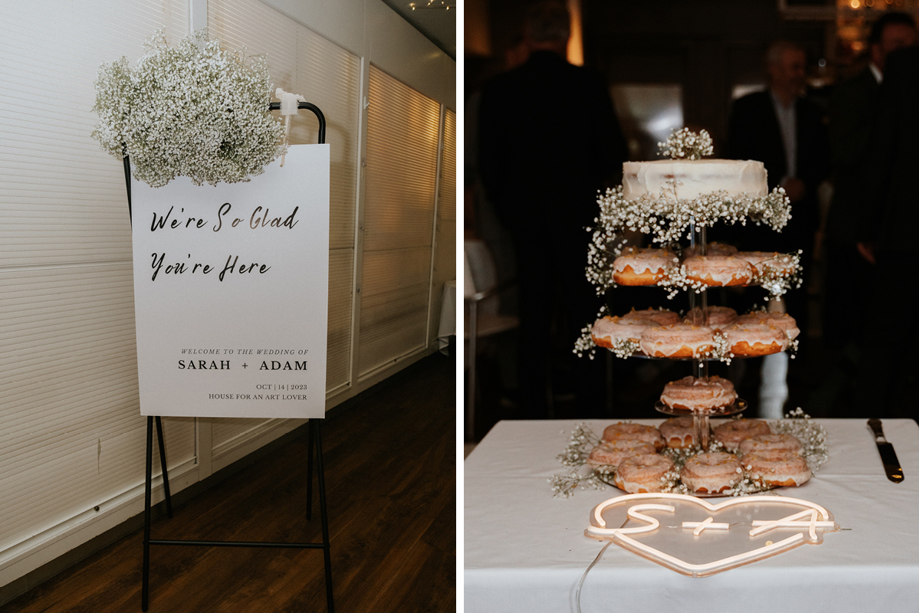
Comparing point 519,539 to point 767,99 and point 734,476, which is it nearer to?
point 734,476

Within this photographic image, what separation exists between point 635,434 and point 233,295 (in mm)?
1094

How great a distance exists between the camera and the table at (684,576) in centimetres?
92


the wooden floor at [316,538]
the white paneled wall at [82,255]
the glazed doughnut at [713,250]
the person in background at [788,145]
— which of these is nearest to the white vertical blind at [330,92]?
the white paneled wall at [82,255]

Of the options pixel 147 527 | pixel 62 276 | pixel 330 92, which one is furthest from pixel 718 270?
pixel 330 92

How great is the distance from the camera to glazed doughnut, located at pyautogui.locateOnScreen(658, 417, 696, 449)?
1411 mm

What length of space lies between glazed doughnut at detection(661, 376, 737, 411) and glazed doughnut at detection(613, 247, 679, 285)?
209mm

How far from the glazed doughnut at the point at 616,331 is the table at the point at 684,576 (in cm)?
35

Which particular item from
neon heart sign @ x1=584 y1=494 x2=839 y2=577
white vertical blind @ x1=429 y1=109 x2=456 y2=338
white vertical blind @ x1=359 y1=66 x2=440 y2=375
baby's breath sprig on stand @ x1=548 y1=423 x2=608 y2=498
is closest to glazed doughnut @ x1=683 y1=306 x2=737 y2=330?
baby's breath sprig on stand @ x1=548 y1=423 x2=608 y2=498

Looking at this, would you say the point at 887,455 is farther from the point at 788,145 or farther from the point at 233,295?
the point at 788,145

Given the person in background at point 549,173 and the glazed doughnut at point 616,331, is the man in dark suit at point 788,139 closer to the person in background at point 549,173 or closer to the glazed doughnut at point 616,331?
the person in background at point 549,173

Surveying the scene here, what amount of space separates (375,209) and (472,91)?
76 cm

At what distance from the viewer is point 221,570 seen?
2188 mm

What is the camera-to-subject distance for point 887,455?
1.34 m

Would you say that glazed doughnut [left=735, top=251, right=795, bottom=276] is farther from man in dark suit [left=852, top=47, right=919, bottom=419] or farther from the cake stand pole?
man in dark suit [left=852, top=47, right=919, bottom=419]
